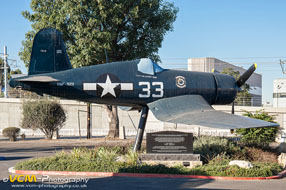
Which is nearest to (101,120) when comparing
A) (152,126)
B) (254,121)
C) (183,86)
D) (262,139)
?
(152,126)

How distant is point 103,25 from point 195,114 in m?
17.4

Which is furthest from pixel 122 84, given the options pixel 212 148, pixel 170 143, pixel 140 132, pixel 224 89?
pixel 212 148

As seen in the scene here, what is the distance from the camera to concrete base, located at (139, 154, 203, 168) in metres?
14.1

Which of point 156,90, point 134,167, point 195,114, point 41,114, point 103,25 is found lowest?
point 134,167

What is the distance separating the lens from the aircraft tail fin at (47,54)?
1483cm

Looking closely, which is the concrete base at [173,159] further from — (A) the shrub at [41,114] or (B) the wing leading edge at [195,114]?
(A) the shrub at [41,114]

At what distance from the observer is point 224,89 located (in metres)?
16.3

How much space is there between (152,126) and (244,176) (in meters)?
36.2

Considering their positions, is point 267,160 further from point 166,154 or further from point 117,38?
point 117,38

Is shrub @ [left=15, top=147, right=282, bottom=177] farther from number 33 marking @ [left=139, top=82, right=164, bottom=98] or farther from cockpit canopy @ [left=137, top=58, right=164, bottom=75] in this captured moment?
cockpit canopy @ [left=137, top=58, right=164, bottom=75]

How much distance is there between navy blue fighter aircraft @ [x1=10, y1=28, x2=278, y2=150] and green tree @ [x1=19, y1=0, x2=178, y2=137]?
493 inches

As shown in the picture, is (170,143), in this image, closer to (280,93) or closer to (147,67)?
(147,67)

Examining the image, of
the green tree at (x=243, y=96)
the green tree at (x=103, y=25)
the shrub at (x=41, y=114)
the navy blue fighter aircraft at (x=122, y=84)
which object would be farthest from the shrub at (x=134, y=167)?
the green tree at (x=243, y=96)

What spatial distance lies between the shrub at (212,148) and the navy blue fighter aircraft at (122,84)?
2.18 metres
